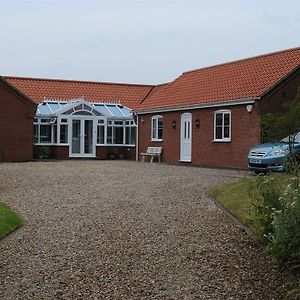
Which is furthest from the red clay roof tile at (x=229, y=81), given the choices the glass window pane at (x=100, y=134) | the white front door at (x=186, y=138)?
the glass window pane at (x=100, y=134)

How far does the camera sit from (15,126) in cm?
3222

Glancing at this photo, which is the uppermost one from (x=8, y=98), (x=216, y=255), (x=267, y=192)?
(x=8, y=98)

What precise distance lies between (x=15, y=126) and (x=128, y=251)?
23912 millimetres

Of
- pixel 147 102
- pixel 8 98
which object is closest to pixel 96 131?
pixel 147 102

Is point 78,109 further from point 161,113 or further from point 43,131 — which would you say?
point 161,113

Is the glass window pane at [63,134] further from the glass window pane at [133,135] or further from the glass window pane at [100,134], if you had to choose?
the glass window pane at [133,135]

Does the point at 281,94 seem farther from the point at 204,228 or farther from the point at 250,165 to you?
the point at 204,228

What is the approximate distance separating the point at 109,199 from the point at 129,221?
322 cm

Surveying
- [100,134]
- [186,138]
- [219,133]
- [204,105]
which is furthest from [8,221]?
[100,134]

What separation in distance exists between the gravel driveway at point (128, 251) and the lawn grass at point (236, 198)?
333 mm

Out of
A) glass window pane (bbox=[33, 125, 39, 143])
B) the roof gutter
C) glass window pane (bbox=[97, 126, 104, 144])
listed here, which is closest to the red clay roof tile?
the roof gutter

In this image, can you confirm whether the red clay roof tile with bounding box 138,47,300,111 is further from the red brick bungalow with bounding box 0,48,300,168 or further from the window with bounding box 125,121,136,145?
the window with bounding box 125,121,136,145

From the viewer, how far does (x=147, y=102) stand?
3784 cm

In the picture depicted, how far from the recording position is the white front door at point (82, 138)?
37.5 metres
